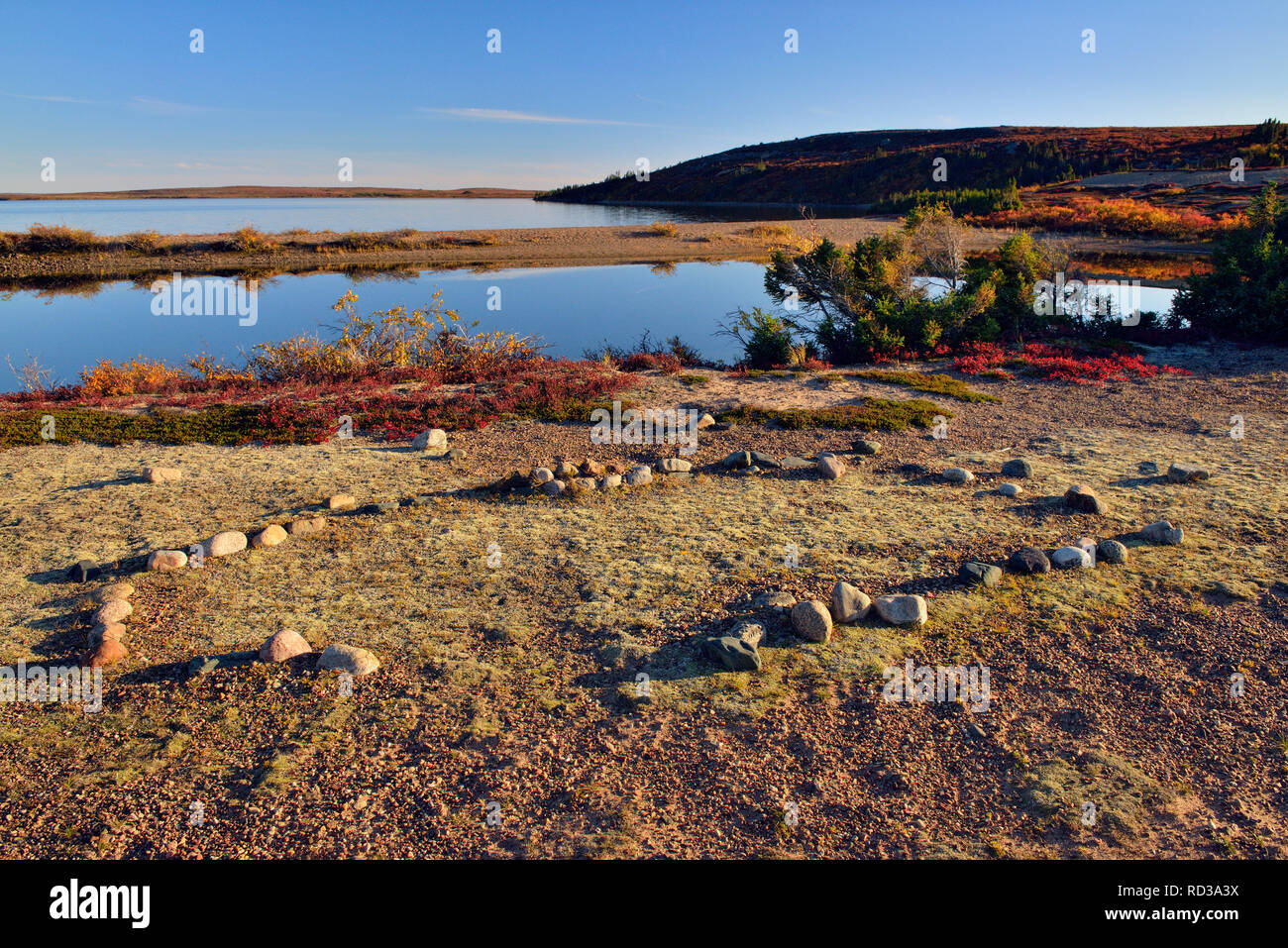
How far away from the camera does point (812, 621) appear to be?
17.7ft

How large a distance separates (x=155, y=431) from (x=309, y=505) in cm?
437

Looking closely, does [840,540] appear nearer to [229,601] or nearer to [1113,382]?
[229,601]

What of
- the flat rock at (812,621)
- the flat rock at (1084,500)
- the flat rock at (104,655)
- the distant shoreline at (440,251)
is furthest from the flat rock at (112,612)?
the distant shoreline at (440,251)

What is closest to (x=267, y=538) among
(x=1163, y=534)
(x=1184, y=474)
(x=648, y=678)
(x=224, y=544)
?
(x=224, y=544)

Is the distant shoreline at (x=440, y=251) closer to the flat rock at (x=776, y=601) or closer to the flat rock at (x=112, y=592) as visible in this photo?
the flat rock at (x=776, y=601)

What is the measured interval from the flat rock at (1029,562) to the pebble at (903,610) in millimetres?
1312

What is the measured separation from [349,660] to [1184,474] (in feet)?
29.4

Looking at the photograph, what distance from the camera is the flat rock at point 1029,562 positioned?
6348mm

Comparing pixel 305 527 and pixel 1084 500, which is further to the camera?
pixel 1084 500

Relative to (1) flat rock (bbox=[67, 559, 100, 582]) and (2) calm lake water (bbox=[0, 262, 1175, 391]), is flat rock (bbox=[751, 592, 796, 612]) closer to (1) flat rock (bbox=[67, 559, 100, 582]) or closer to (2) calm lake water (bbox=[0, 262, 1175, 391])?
(1) flat rock (bbox=[67, 559, 100, 582])

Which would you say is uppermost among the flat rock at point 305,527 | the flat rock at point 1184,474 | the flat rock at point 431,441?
the flat rock at point 431,441

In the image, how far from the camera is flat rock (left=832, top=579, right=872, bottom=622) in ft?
18.4

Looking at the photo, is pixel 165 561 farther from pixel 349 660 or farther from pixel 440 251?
pixel 440 251

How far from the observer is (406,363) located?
14977 millimetres
